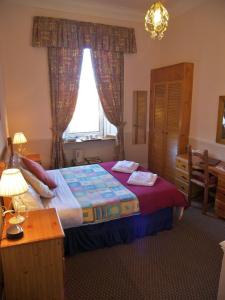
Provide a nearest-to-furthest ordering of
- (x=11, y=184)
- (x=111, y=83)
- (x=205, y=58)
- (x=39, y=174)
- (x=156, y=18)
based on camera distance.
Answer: (x=11, y=184) → (x=156, y=18) → (x=39, y=174) → (x=205, y=58) → (x=111, y=83)

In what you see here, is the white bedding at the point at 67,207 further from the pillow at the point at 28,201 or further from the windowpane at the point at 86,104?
the windowpane at the point at 86,104

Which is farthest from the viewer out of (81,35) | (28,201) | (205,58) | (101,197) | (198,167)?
(81,35)

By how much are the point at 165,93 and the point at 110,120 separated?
114 centimetres

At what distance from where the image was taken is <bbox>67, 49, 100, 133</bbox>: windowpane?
4.35 meters

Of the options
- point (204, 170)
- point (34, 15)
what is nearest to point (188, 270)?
point (204, 170)

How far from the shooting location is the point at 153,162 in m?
4.89

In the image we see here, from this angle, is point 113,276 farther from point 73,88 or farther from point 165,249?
point 73,88

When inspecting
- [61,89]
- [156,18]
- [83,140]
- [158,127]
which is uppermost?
[156,18]

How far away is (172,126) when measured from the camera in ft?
13.9

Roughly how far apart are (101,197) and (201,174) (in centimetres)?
152

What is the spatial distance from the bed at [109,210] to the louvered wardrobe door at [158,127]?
1547 millimetres

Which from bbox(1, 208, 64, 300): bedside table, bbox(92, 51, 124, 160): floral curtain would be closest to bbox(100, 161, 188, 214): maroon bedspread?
bbox(1, 208, 64, 300): bedside table

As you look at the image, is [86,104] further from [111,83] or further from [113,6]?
[113,6]

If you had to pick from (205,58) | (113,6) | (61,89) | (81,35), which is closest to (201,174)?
(205,58)
